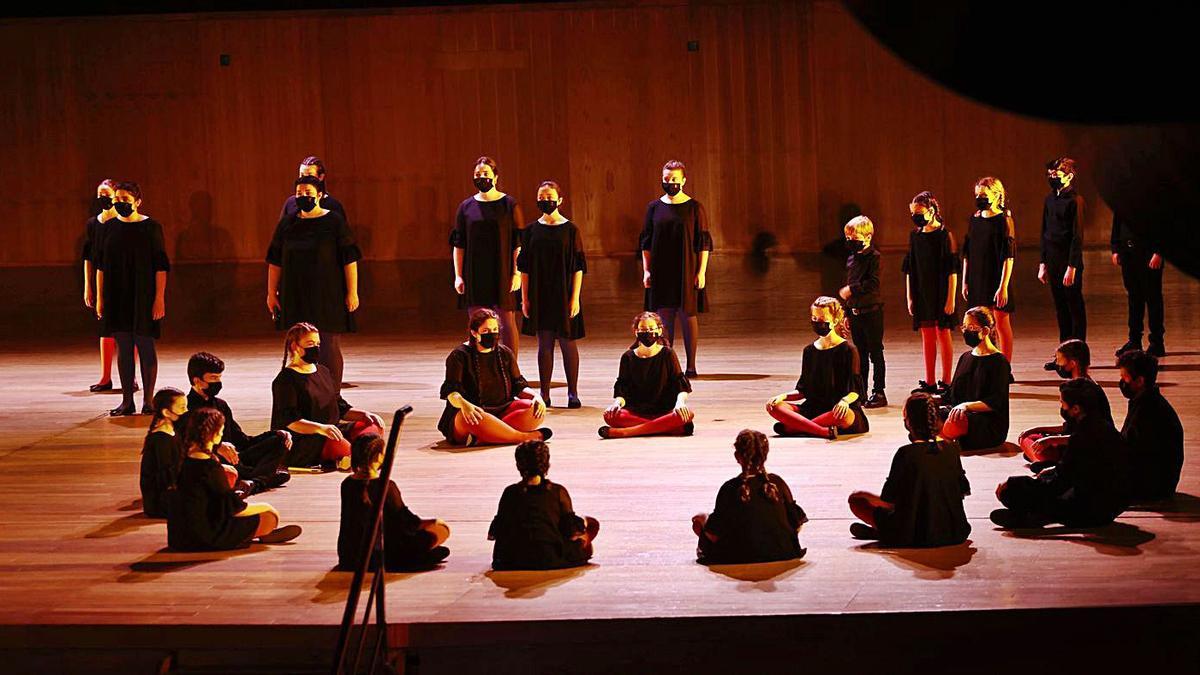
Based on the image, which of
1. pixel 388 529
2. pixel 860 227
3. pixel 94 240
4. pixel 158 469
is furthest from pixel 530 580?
pixel 94 240

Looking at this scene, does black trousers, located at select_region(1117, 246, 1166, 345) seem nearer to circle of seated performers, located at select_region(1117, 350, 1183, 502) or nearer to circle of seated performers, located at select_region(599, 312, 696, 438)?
circle of seated performers, located at select_region(599, 312, 696, 438)

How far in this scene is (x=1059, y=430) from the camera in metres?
7.56

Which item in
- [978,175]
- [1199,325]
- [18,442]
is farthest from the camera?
[978,175]

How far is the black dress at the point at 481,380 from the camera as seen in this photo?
8.44 meters

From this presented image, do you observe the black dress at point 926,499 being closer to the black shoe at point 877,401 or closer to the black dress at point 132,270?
the black shoe at point 877,401

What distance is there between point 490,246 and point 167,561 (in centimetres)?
413

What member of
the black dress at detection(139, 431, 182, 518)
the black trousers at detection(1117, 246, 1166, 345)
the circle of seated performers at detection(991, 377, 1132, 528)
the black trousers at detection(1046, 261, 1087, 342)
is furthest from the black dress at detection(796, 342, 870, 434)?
the black dress at detection(139, 431, 182, 518)

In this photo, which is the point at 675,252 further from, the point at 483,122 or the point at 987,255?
the point at 483,122

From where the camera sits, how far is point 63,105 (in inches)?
759

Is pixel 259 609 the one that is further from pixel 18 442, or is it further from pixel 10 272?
pixel 10 272

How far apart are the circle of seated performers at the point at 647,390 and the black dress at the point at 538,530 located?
260 cm

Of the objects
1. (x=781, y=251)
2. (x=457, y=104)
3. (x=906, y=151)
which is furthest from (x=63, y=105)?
(x=906, y=151)

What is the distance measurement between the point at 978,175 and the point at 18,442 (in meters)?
13.1

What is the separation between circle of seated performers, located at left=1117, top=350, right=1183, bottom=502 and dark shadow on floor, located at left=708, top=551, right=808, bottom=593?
5.34ft
